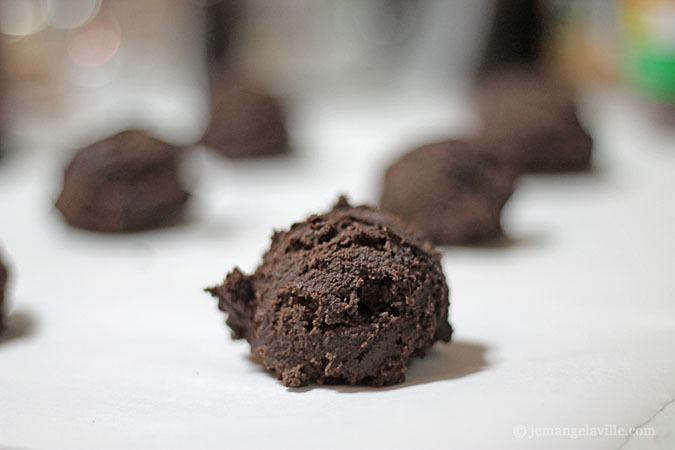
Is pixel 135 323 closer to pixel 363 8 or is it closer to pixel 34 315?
pixel 34 315

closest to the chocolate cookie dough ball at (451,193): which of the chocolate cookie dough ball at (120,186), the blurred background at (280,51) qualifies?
the chocolate cookie dough ball at (120,186)

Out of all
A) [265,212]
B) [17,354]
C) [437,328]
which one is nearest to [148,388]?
[17,354]

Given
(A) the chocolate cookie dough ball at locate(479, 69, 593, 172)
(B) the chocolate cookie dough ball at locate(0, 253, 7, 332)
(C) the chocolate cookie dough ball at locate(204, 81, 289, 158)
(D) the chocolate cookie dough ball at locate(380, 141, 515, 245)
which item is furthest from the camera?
(C) the chocolate cookie dough ball at locate(204, 81, 289, 158)

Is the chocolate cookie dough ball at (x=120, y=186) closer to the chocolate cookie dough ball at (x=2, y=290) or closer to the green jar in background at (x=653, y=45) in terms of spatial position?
the chocolate cookie dough ball at (x=2, y=290)

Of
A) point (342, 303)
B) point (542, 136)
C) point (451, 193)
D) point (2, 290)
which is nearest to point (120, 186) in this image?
point (2, 290)

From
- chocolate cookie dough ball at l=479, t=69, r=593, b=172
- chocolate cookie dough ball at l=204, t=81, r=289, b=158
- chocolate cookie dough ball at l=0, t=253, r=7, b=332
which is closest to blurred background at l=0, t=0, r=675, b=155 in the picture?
chocolate cookie dough ball at l=204, t=81, r=289, b=158

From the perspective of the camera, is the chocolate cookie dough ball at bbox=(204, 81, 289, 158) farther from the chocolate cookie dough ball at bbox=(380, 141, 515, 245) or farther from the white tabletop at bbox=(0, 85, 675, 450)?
the chocolate cookie dough ball at bbox=(380, 141, 515, 245)
